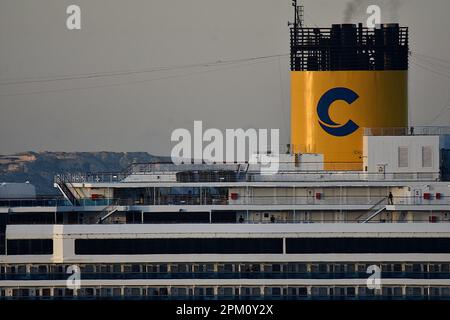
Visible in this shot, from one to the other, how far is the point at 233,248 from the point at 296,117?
28.5 feet

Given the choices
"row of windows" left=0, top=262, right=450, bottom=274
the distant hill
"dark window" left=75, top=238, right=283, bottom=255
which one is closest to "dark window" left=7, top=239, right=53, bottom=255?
"row of windows" left=0, top=262, right=450, bottom=274

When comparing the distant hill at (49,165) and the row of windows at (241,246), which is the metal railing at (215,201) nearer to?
the row of windows at (241,246)

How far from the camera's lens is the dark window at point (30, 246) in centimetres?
7081

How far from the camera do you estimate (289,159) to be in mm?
75938

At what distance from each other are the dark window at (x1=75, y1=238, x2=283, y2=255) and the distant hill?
54709mm

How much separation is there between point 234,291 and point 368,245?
428 cm

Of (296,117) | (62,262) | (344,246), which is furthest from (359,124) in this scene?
(62,262)

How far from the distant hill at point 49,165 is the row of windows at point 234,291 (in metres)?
55.0

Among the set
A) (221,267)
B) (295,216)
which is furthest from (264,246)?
(295,216)

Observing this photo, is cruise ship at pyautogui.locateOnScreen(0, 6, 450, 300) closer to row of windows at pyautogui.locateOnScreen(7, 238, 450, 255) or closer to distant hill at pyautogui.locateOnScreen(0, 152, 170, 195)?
row of windows at pyautogui.locateOnScreen(7, 238, 450, 255)

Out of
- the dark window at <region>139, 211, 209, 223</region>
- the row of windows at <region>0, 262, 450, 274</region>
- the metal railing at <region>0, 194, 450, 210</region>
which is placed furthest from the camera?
the metal railing at <region>0, 194, 450, 210</region>

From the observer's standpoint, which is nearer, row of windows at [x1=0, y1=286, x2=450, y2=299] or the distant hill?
row of windows at [x1=0, y1=286, x2=450, y2=299]

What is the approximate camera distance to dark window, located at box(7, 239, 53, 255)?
70812 mm

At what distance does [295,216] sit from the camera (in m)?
72.9
